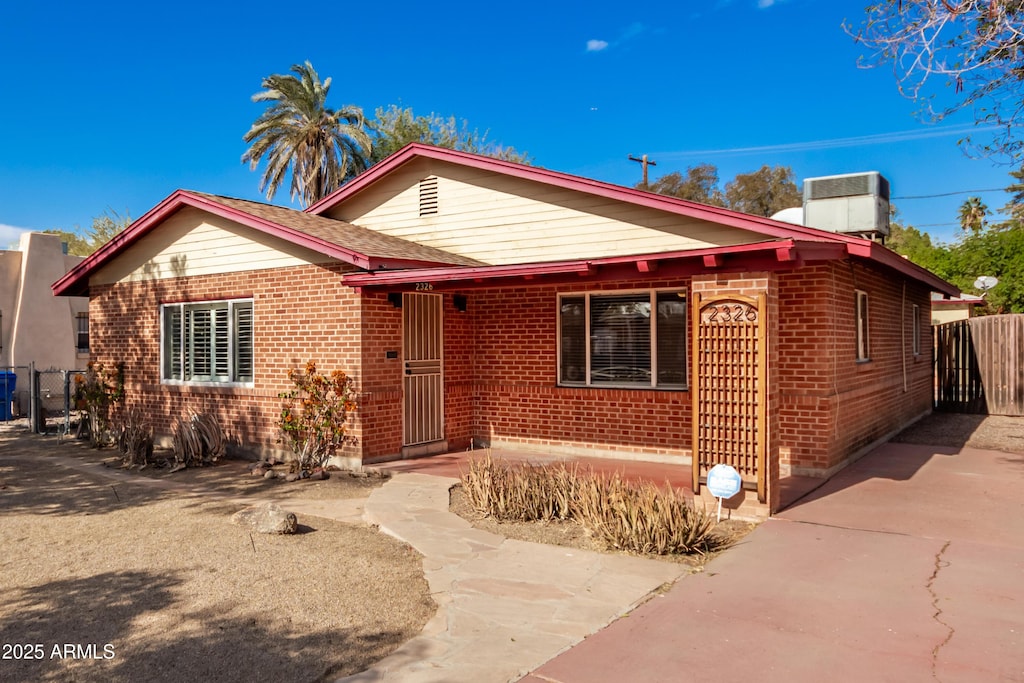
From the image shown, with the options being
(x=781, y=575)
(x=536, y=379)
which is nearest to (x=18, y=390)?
(x=536, y=379)

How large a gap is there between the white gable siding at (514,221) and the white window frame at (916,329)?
749cm

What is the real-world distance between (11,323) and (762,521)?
21.2 metres

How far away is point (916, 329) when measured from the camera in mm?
14891

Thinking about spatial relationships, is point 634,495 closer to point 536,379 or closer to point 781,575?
point 781,575

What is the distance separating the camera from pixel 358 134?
2966cm

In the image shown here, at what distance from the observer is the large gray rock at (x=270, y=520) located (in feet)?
21.5

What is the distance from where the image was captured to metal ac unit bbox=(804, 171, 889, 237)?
445 inches

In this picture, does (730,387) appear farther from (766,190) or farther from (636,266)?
(766,190)

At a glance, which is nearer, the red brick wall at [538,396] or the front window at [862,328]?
the red brick wall at [538,396]

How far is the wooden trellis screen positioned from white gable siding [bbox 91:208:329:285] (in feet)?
17.6

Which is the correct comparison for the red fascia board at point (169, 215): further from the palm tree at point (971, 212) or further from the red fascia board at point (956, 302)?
the palm tree at point (971, 212)

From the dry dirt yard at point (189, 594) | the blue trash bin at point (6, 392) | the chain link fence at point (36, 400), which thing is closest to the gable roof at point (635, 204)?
the dry dirt yard at point (189, 594)

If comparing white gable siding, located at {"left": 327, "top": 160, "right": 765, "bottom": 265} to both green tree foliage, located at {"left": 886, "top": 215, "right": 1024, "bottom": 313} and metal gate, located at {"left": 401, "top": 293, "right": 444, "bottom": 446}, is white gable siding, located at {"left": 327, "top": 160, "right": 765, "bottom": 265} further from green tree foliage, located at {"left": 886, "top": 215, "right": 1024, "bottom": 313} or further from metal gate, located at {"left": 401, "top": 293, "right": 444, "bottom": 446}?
green tree foliage, located at {"left": 886, "top": 215, "right": 1024, "bottom": 313}

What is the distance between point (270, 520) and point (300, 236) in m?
4.29
